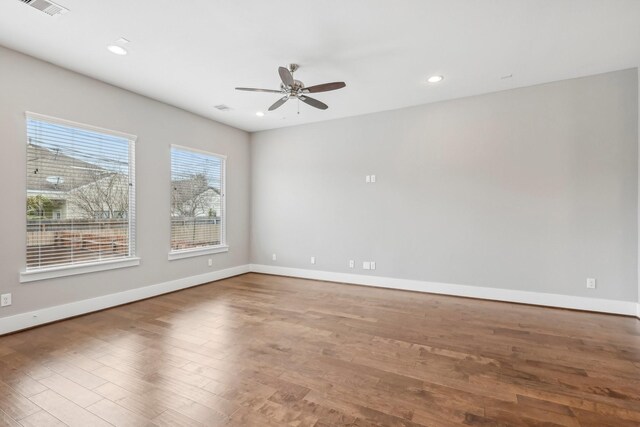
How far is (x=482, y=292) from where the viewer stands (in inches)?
170

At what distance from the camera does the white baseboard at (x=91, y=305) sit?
3117mm

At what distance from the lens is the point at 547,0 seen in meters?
2.40

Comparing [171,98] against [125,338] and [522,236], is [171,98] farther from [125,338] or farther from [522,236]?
[522,236]

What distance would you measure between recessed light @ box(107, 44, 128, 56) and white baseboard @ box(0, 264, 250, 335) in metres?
2.98

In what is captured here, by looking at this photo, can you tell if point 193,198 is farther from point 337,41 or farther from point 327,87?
point 337,41

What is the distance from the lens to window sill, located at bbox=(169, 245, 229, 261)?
189 inches

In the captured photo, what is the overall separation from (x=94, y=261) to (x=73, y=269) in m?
0.26

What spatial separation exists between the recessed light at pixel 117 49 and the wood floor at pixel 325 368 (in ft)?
9.89

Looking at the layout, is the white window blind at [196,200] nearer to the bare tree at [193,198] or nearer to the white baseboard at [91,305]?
the bare tree at [193,198]

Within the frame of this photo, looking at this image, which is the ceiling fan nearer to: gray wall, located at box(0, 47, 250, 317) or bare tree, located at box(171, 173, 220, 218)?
gray wall, located at box(0, 47, 250, 317)

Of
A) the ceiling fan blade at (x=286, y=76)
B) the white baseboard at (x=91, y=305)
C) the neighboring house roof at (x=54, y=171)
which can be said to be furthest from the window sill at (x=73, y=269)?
the ceiling fan blade at (x=286, y=76)

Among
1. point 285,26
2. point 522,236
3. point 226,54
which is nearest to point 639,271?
point 522,236

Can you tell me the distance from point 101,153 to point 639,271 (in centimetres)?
691

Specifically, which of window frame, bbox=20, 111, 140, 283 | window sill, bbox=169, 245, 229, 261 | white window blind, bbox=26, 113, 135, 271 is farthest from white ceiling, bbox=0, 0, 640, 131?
window sill, bbox=169, 245, 229, 261
